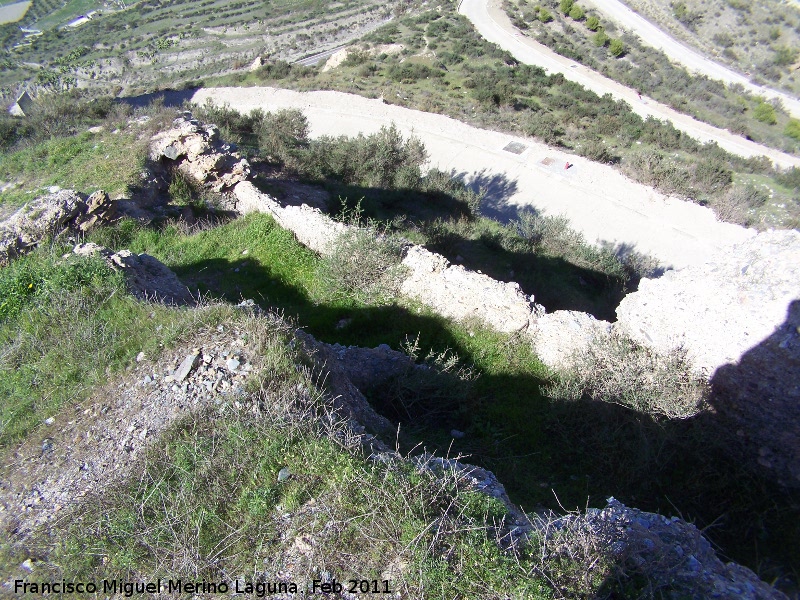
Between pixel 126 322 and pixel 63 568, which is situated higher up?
pixel 126 322

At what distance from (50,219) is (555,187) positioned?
1494cm

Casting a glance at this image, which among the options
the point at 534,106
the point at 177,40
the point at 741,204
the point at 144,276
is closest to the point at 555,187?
the point at 741,204

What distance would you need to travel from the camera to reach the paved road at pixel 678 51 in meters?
30.7

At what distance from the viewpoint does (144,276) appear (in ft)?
23.0

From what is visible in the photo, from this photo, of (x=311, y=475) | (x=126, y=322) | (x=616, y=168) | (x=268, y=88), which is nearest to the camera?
(x=311, y=475)

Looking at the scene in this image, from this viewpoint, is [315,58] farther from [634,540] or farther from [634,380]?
[634,540]

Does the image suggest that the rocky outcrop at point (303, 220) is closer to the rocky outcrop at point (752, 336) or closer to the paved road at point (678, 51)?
the rocky outcrop at point (752, 336)

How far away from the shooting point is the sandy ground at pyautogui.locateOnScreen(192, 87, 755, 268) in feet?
47.0

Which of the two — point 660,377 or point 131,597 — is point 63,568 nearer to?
point 131,597

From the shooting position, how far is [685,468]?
5.66 metres

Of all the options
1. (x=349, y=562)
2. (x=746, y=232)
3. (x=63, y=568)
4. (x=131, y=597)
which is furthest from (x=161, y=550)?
(x=746, y=232)

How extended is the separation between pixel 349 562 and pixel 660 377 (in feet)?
16.0

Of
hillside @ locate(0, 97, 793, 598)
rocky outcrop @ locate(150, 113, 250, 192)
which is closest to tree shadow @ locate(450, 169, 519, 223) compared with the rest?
rocky outcrop @ locate(150, 113, 250, 192)

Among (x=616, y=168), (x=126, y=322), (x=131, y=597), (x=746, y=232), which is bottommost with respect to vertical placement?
(x=746, y=232)
